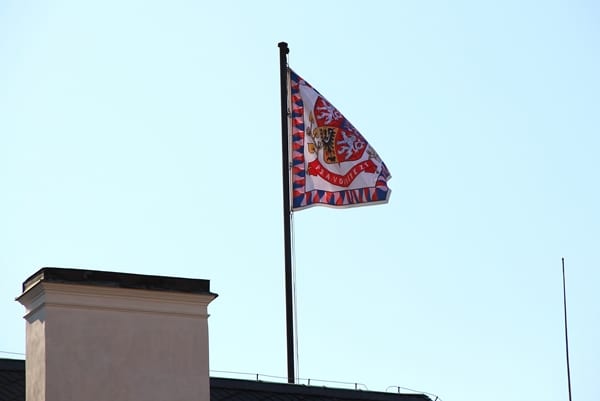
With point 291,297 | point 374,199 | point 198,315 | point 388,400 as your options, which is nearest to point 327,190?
point 374,199

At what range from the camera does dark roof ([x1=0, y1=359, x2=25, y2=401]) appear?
21.4 m

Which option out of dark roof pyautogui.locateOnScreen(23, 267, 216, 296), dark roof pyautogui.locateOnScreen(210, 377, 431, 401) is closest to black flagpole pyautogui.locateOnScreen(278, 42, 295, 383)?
dark roof pyautogui.locateOnScreen(210, 377, 431, 401)

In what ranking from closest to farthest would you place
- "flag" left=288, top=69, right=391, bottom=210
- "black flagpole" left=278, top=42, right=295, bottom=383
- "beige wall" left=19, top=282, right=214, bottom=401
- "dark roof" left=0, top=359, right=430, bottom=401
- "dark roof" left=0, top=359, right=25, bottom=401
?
"beige wall" left=19, top=282, right=214, bottom=401 → "dark roof" left=0, top=359, right=25, bottom=401 → "dark roof" left=0, top=359, right=430, bottom=401 → "black flagpole" left=278, top=42, right=295, bottom=383 → "flag" left=288, top=69, right=391, bottom=210

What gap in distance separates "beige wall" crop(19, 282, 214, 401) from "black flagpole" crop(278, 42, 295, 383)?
5853 millimetres

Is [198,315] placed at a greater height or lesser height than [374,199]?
lesser

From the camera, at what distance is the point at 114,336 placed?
1886 centimetres

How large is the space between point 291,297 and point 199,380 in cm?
744

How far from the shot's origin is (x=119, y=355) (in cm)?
1883

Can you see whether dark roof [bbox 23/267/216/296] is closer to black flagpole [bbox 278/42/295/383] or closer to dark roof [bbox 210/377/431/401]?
dark roof [bbox 210/377/431/401]

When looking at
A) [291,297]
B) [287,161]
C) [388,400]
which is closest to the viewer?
[388,400]

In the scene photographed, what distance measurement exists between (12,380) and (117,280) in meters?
3.59

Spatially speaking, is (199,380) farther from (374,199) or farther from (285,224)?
(374,199)

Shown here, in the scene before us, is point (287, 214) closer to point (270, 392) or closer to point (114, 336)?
point (270, 392)

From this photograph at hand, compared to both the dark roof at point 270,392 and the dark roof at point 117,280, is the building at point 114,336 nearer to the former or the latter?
the dark roof at point 117,280
